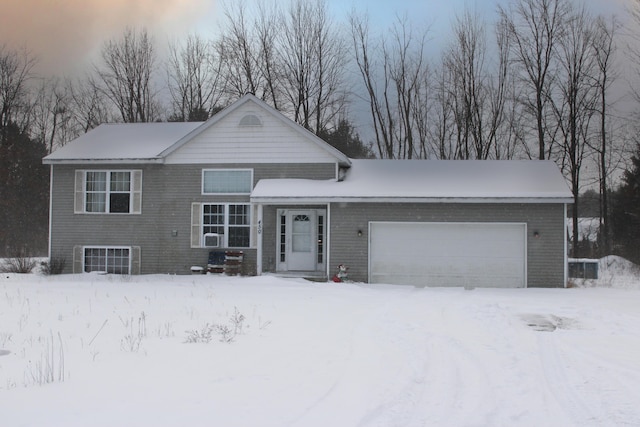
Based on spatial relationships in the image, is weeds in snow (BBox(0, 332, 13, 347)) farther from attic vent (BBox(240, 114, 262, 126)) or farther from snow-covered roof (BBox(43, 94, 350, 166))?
attic vent (BBox(240, 114, 262, 126))

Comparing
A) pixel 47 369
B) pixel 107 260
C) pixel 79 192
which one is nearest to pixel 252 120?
pixel 79 192

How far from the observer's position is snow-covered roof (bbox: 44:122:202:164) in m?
18.6

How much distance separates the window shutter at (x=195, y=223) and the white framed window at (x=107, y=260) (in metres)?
2.41

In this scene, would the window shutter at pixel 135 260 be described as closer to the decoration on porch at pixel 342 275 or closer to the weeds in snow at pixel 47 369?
the decoration on porch at pixel 342 275

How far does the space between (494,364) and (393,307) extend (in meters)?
4.75

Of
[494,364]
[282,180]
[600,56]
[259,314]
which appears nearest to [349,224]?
[282,180]

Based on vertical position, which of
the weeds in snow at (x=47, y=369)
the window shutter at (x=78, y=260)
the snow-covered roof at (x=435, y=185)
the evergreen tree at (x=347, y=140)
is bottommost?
the weeds in snow at (x=47, y=369)

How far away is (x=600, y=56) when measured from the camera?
27.7 meters

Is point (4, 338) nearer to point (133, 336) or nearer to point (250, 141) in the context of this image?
point (133, 336)

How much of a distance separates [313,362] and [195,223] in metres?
12.8

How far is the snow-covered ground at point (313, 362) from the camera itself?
4598 mm

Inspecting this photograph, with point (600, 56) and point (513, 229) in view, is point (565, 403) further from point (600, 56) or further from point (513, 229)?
point (600, 56)

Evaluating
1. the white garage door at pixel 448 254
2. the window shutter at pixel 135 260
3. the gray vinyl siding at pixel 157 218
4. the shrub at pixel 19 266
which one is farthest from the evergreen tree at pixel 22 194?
the white garage door at pixel 448 254

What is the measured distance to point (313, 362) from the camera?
6.36 meters
